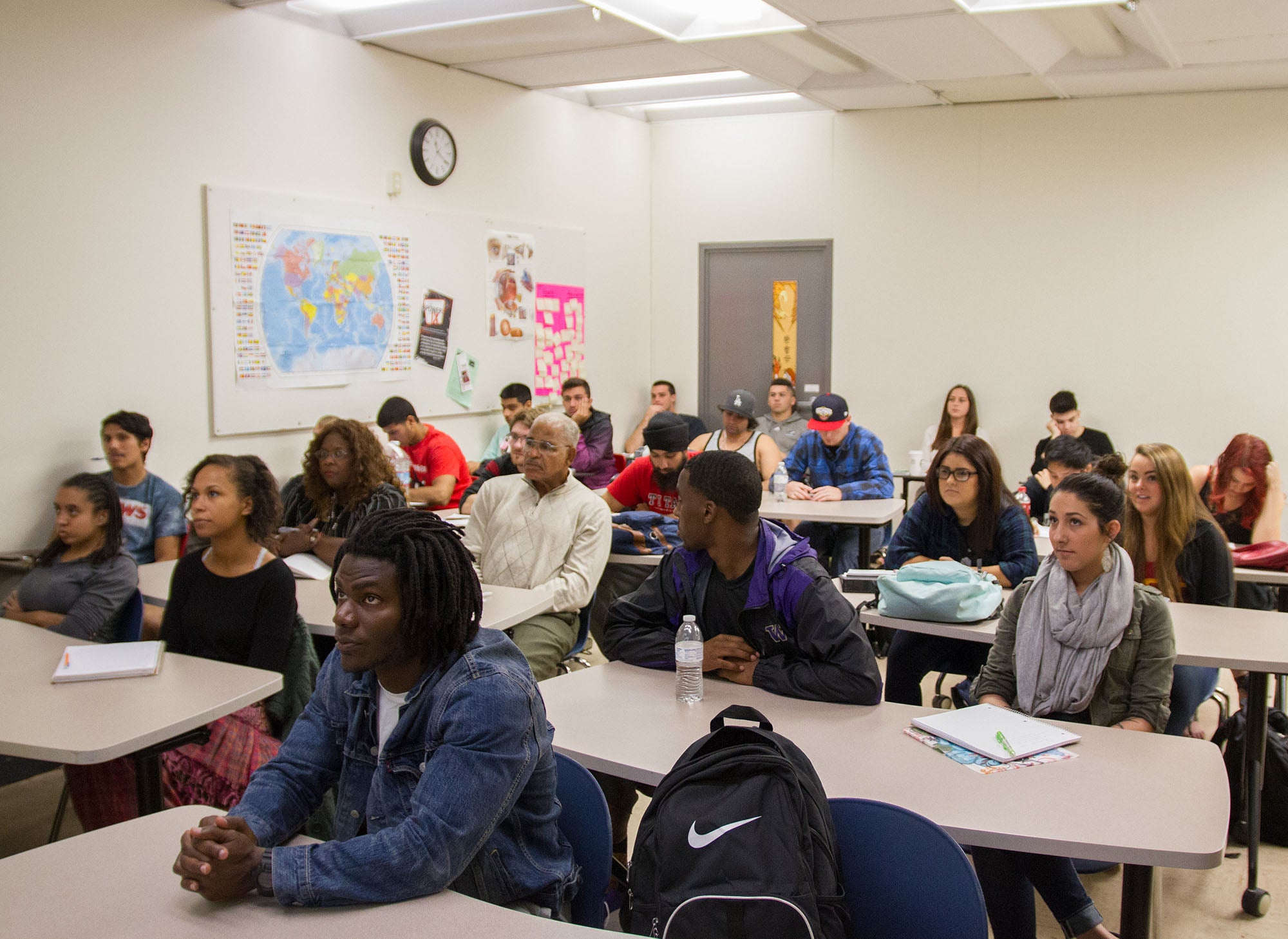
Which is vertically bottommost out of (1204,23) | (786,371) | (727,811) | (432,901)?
(432,901)

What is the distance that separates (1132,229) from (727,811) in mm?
7332

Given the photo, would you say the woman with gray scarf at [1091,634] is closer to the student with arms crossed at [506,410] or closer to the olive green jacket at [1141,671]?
the olive green jacket at [1141,671]

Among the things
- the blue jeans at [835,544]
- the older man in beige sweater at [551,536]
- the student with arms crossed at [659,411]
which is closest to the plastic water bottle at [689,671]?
the older man in beige sweater at [551,536]

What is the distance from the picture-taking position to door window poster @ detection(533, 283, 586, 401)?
25.7 feet

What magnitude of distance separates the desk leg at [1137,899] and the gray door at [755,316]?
6.94 metres

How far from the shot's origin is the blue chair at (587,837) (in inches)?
75.0

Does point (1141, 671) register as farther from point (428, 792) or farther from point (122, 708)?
point (122, 708)

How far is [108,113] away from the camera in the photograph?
16.0 ft

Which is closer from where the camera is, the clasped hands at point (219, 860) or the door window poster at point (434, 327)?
the clasped hands at point (219, 860)

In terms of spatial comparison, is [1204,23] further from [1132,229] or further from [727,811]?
[727,811]

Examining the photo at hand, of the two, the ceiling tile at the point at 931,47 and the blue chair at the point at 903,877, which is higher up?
the ceiling tile at the point at 931,47

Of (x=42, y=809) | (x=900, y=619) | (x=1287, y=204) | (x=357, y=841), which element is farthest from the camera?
(x=1287, y=204)

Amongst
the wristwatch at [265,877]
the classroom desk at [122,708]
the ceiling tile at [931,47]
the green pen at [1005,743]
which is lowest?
the classroom desk at [122,708]

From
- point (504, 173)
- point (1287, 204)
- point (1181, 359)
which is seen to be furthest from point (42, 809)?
point (1287, 204)
